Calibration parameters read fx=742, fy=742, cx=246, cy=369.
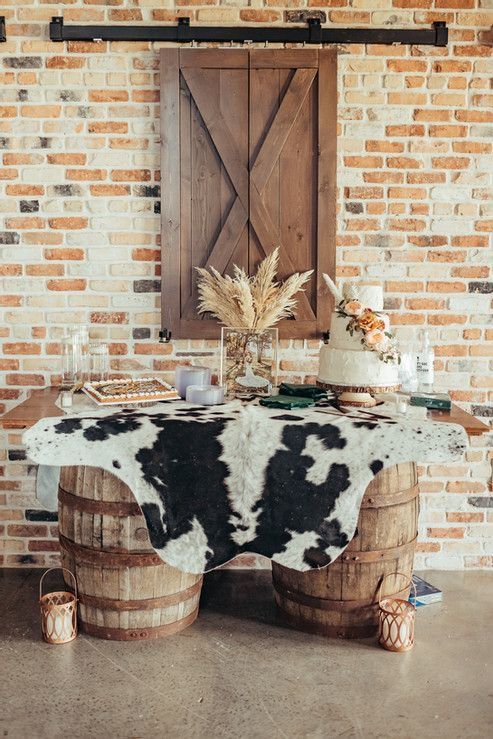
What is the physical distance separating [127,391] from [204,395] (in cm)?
32

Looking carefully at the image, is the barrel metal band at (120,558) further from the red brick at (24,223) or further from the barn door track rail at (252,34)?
the barn door track rail at (252,34)

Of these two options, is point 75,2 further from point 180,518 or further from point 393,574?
point 393,574

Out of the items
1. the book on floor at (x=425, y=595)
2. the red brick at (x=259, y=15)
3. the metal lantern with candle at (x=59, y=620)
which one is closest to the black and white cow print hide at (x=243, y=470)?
the metal lantern with candle at (x=59, y=620)

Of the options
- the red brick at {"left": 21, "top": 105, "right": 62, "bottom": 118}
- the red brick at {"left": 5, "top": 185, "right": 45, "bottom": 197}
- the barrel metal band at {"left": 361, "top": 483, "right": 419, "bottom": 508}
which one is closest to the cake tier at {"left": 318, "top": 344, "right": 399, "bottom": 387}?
the barrel metal band at {"left": 361, "top": 483, "right": 419, "bottom": 508}

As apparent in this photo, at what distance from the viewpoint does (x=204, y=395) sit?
3070mm

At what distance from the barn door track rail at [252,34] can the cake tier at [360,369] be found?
158cm

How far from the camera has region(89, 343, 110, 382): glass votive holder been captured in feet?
11.4

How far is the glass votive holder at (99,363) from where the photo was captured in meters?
3.47

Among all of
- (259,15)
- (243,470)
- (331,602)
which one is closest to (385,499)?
(331,602)

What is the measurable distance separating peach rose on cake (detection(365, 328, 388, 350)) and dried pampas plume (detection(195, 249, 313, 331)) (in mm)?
554

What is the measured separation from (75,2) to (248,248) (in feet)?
4.66

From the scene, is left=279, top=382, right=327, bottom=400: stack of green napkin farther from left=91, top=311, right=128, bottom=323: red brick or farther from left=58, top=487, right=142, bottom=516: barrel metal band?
left=91, top=311, right=128, bottom=323: red brick

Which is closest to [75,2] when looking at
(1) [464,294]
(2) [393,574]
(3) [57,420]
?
(3) [57,420]

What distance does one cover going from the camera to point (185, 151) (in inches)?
140
